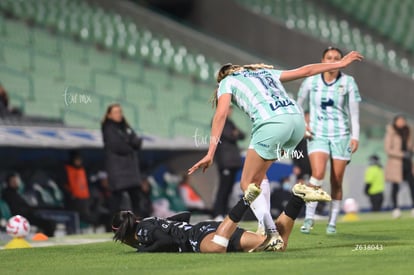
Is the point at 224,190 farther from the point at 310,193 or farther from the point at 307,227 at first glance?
the point at 310,193

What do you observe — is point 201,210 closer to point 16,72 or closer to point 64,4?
point 16,72

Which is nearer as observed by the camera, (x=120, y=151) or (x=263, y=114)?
(x=263, y=114)

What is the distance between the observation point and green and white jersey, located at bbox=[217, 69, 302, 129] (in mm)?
12148

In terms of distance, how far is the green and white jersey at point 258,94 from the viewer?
12.1 meters

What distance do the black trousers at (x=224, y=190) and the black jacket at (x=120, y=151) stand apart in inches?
93.8

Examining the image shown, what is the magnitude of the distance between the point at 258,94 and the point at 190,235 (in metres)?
1.60

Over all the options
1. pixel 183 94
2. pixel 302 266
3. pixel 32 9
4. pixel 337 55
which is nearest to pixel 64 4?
pixel 32 9

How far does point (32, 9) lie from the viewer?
31.2m

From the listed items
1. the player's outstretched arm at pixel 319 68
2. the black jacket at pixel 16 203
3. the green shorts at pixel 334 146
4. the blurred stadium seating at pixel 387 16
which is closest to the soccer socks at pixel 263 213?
the player's outstretched arm at pixel 319 68

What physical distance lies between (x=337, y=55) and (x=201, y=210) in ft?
29.6

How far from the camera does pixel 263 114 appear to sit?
1215 centimetres

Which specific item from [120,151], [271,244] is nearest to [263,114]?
[271,244]

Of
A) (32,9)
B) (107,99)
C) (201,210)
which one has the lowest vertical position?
(201,210)

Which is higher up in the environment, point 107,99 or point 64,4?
point 64,4
